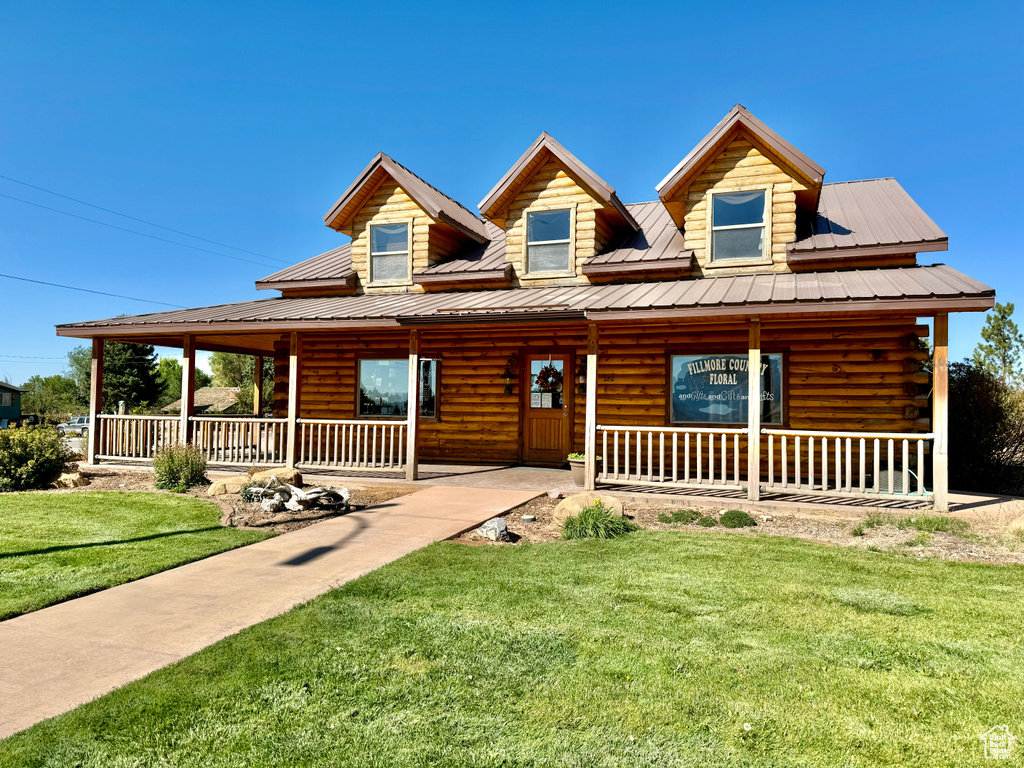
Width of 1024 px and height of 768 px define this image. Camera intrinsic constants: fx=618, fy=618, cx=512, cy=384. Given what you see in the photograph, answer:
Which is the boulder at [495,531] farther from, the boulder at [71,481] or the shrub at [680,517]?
the boulder at [71,481]

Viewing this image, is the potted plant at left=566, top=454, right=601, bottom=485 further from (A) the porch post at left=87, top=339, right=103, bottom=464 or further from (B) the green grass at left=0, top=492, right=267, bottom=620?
(A) the porch post at left=87, top=339, right=103, bottom=464

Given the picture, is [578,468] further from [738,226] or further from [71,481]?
[71,481]

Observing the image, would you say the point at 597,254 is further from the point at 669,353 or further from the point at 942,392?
the point at 942,392

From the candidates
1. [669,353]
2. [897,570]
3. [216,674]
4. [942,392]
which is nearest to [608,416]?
[669,353]

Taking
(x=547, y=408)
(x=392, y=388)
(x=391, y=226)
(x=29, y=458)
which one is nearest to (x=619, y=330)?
(x=547, y=408)

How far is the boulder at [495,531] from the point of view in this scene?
757 cm

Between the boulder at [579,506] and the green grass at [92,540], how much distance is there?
3.82 m

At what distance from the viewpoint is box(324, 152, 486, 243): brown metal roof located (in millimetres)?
14648

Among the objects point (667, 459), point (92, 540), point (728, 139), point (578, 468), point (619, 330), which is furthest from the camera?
point (619, 330)

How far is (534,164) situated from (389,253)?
4149mm

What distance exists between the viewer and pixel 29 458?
35.9 ft

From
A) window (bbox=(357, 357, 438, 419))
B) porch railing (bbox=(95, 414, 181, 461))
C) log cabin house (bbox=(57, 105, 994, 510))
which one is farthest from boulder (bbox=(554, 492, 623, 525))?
porch railing (bbox=(95, 414, 181, 461))

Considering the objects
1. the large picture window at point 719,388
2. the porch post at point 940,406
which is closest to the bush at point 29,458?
the large picture window at point 719,388

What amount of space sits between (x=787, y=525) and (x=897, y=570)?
8.19 ft
